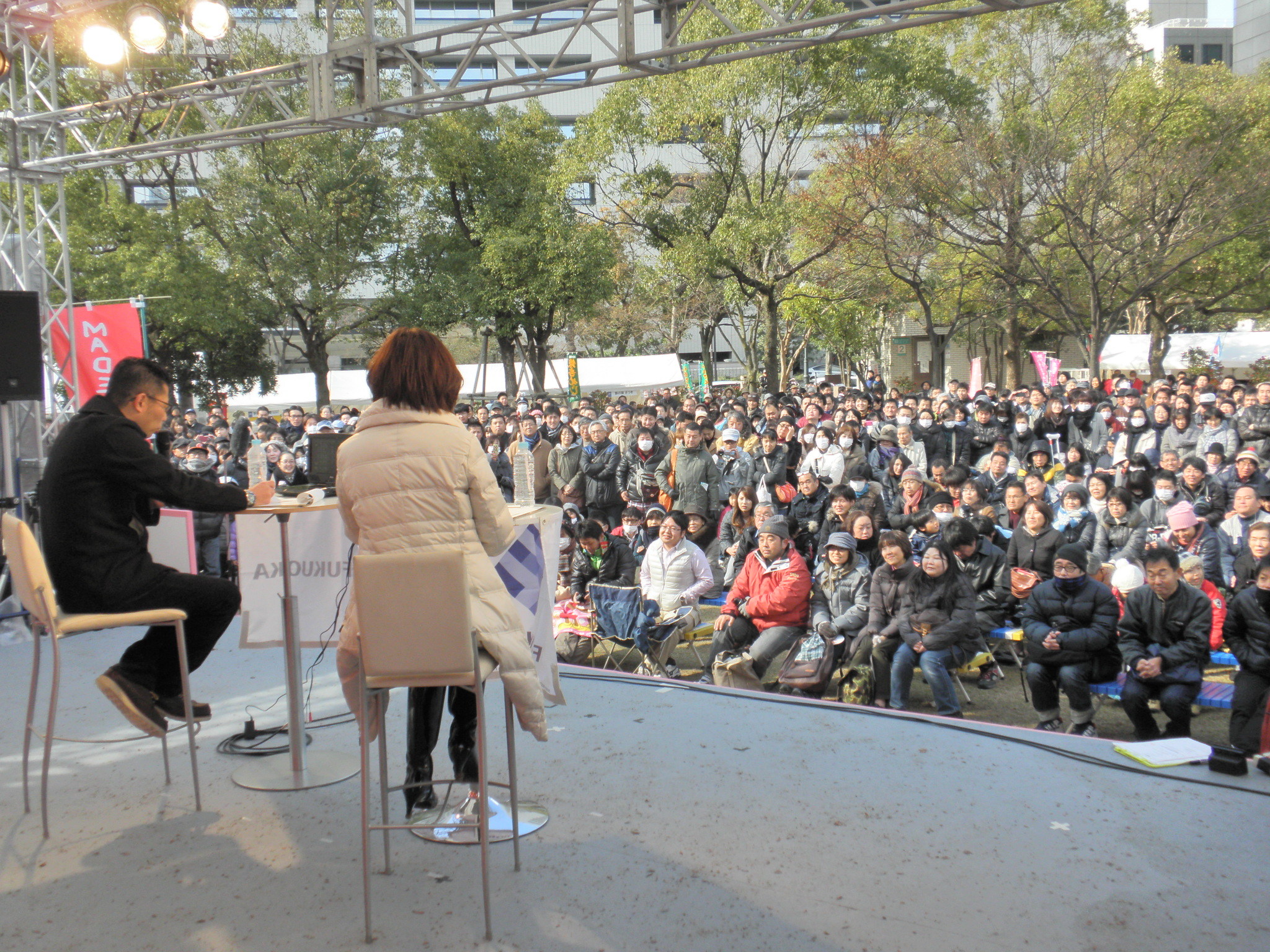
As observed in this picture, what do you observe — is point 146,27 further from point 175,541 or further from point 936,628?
point 936,628

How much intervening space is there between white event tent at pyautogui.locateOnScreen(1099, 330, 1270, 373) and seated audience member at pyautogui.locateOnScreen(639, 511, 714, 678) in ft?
83.4

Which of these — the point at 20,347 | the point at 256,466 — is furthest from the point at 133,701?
the point at 20,347

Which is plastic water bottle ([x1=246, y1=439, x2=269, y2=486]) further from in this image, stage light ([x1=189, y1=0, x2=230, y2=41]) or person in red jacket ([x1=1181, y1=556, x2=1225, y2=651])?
stage light ([x1=189, y1=0, x2=230, y2=41])

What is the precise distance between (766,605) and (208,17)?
631cm

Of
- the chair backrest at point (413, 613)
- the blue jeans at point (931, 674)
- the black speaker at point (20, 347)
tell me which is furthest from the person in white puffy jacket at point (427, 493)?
the black speaker at point (20, 347)

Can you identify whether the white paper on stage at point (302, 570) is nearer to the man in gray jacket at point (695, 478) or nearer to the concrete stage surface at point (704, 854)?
the concrete stage surface at point (704, 854)

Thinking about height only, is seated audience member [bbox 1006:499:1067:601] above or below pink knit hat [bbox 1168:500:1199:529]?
below

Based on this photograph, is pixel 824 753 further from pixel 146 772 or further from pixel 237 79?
pixel 237 79

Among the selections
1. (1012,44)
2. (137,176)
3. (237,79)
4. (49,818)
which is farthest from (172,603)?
(1012,44)

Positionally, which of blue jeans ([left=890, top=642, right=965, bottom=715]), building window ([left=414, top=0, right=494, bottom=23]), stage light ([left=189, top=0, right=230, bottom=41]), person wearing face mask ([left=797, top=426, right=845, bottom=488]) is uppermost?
building window ([left=414, top=0, right=494, bottom=23])

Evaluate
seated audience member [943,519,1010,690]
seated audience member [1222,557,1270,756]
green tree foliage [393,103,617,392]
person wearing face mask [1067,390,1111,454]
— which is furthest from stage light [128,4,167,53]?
green tree foliage [393,103,617,392]

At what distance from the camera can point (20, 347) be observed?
584cm

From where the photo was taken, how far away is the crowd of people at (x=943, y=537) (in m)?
5.17

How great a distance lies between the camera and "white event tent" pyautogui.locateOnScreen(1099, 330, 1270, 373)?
28266 millimetres
